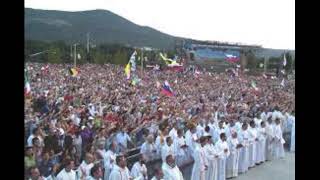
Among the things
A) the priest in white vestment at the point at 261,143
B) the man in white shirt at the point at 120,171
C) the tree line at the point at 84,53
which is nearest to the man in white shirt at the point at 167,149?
the man in white shirt at the point at 120,171

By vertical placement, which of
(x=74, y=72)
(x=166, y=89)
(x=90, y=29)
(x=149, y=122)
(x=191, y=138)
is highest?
(x=90, y=29)

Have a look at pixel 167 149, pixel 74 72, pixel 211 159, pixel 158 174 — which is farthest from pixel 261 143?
pixel 74 72

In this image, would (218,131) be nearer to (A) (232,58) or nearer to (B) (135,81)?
(A) (232,58)

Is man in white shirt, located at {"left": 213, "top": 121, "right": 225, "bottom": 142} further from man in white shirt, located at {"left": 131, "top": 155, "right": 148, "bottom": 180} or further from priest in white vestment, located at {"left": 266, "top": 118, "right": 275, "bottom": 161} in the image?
man in white shirt, located at {"left": 131, "top": 155, "right": 148, "bottom": 180}
